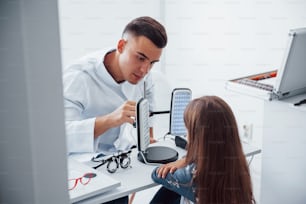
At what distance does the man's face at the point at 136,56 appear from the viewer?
1267mm

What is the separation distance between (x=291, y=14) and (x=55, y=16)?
70.4 inches

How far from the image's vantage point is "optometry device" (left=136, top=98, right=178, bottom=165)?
112cm

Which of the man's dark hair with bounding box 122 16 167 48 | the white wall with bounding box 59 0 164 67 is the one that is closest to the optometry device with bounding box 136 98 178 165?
the man's dark hair with bounding box 122 16 167 48

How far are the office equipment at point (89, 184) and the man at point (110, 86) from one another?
154mm

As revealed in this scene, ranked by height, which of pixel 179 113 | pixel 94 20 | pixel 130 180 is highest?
pixel 94 20

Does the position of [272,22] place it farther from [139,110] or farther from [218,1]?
[139,110]

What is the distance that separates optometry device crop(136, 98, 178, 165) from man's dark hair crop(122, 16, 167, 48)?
0.74ft

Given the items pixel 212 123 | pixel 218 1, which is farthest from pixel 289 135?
pixel 218 1

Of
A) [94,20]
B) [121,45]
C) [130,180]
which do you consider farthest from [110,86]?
[94,20]

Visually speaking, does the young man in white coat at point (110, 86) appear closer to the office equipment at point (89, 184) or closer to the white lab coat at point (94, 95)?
the white lab coat at point (94, 95)

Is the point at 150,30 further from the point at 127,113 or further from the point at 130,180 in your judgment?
the point at 130,180

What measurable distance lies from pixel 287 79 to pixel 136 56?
1.81 ft

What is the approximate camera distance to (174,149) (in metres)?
1.32

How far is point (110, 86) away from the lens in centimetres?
141
